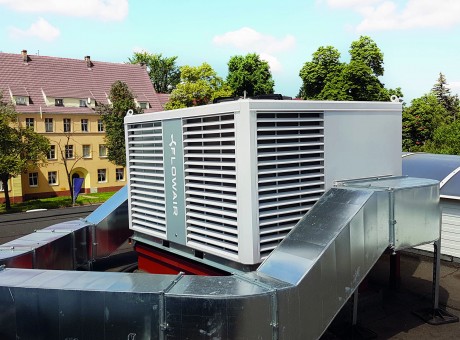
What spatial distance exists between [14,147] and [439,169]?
89.1 ft

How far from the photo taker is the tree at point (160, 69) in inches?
2798

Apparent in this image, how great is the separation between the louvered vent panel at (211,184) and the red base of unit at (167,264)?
622 millimetres

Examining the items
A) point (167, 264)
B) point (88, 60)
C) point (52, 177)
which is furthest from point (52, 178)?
point (167, 264)

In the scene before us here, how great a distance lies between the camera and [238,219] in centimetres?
708

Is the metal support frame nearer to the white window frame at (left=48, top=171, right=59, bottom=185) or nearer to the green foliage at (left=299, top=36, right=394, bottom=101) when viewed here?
the green foliage at (left=299, top=36, right=394, bottom=101)

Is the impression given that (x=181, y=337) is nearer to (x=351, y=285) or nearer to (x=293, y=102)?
(x=351, y=285)

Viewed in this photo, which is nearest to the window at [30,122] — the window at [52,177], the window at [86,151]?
the window at [52,177]

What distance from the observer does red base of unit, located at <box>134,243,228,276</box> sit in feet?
28.3

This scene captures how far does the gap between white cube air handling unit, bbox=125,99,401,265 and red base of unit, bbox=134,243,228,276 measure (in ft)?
1.76

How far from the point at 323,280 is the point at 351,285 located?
807mm

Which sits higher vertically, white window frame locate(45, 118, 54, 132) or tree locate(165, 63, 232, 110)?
tree locate(165, 63, 232, 110)

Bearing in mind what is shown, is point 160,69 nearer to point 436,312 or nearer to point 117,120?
point 117,120

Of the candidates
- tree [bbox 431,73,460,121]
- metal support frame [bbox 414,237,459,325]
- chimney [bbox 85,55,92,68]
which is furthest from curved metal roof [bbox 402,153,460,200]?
tree [bbox 431,73,460,121]

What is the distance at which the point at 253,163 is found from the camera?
690 centimetres
